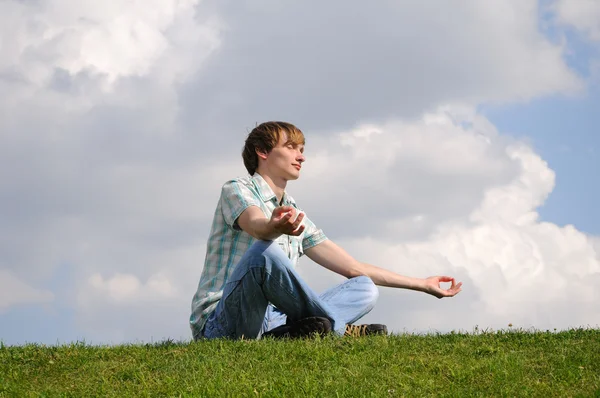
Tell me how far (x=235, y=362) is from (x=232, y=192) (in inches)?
76.5

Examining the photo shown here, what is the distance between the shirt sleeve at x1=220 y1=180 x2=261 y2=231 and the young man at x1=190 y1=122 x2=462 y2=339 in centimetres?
1

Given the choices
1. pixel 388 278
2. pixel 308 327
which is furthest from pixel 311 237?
pixel 308 327

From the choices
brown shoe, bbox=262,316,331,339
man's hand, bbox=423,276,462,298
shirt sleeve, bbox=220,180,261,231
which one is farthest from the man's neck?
man's hand, bbox=423,276,462,298

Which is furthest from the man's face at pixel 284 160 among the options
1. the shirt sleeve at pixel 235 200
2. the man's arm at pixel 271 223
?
the man's arm at pixel 271 223

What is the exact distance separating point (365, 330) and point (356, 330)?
0.82ft

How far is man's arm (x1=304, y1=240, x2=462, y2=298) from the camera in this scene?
10.7 meters

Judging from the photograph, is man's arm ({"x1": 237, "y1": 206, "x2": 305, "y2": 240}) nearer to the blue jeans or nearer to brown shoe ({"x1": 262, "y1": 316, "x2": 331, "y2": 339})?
the blue jeans

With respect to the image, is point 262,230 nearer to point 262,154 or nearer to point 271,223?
point 271,223

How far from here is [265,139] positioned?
9.84 m

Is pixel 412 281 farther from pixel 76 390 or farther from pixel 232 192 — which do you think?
pixel 76 390

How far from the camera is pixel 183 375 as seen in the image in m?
8.13

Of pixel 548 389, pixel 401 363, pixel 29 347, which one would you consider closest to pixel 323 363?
pixel 401 363

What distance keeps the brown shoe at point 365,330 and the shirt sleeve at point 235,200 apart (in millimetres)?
1888

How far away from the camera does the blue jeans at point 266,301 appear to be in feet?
28.5
